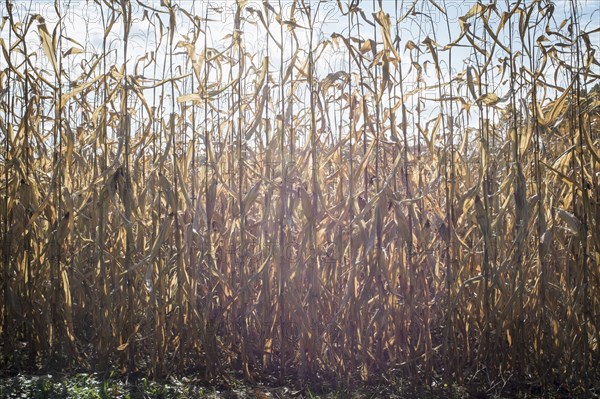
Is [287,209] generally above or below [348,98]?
below

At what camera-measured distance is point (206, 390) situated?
2.45 meters

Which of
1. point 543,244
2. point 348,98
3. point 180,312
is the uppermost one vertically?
point 348,98

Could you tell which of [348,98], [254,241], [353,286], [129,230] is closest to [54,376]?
[129,230]

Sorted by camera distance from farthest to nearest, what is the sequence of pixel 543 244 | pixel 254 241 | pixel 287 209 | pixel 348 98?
pixel 254 241, pixel 348 98, pixel 287 209, pixel 543 244

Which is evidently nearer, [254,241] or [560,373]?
[560,373]

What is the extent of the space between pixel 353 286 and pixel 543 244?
753mm

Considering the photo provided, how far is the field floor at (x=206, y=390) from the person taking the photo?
92.4 inches

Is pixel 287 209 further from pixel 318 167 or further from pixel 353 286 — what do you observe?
pixel 353 286

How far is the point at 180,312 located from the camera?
253 centimetres

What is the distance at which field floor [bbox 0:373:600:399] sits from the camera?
7.70 ft

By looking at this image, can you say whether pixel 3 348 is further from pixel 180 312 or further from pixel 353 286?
pixel 353 286

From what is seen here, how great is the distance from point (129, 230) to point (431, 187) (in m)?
1.22

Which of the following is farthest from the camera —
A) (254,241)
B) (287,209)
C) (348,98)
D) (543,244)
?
(254,241)

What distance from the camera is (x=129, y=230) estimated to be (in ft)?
7.97
